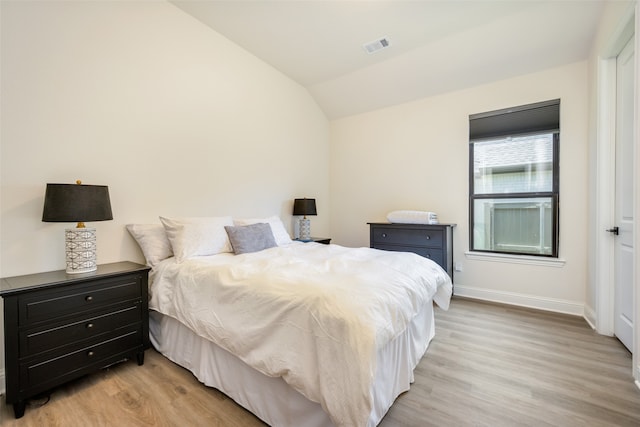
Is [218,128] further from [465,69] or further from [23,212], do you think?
[465,69]

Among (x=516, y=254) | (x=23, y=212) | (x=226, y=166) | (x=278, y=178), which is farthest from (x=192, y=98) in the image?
(x=516, y=254)

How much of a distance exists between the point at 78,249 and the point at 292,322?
1.62 metres

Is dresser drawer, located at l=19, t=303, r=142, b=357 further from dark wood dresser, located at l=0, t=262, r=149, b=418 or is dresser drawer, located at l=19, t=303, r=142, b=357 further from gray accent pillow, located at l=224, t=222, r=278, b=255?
gray accent pillow, located at l=224, t=222, r=278, b=255

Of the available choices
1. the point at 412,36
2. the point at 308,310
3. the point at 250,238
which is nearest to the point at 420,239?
the point at 250,238

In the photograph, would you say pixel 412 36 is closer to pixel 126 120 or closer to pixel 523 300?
pixel 126 120

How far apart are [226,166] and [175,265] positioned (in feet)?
4.57

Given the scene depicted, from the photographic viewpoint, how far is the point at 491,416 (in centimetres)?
148

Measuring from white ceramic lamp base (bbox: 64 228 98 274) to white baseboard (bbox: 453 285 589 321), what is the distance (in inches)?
153

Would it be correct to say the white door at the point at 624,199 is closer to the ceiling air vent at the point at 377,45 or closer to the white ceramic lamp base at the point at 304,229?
the ceiling air vent at the point at 377,45

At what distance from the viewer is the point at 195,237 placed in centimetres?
232

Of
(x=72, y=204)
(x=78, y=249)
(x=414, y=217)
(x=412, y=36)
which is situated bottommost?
(x=78, y=249)

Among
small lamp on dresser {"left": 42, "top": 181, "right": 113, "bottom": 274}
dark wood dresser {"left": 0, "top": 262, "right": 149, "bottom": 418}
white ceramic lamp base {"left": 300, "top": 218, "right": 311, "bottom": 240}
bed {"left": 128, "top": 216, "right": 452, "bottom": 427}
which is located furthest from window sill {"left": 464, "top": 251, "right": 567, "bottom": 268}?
small lamp on dresser {"left": 42, "top": 181, "right": 113, "bottom": 274}

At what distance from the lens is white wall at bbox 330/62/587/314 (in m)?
2.91

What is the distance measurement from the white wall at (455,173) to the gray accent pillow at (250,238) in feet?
6.82
